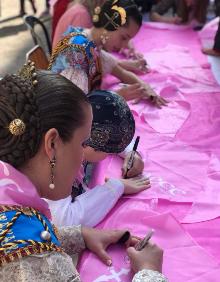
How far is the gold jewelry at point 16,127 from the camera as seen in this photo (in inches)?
Answer: 24.2

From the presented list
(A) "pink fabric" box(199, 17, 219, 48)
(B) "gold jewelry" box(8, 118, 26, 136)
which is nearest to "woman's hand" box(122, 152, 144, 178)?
(B) "gold jewelry" box(8, 118, 26, 136)

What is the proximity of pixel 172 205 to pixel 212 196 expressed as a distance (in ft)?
0.38

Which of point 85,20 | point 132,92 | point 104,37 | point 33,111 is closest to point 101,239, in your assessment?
Answer: point 33,111

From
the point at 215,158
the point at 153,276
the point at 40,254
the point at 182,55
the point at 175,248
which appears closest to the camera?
the point at 40,254

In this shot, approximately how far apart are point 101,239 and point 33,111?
420 mm

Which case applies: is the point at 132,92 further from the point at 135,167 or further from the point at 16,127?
the point at 16,127

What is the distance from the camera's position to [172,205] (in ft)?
3.62

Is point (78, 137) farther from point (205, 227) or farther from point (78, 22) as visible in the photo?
point (78, 22)

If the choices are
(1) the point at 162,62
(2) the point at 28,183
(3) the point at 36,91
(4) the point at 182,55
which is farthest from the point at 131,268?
(4) the point at 182,55

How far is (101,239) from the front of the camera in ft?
3.11

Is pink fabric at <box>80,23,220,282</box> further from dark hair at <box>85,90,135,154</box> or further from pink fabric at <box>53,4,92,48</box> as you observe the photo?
pink fabric at <box>53,4,92,48</box>

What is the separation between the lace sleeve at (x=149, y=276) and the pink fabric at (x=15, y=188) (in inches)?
10.2

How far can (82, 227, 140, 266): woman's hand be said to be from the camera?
94 cm

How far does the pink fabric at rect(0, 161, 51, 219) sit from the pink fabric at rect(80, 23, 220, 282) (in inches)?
12.1
